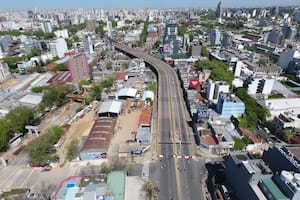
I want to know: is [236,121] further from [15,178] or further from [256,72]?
[15,178]

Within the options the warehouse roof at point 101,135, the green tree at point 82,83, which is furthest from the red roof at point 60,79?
the warehouse roof at point 101,135

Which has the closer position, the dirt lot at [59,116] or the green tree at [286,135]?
the green tree at [286,135]

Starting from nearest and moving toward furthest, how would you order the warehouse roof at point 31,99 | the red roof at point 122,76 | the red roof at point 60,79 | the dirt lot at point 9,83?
the warehouse roof at point 31,99 < the red roof at point 60,79 < the dirt lot at point 9,83 < the red roof at point 122,76

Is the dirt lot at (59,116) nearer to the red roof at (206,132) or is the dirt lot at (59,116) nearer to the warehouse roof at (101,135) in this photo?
the warehouse roof at (101,135)

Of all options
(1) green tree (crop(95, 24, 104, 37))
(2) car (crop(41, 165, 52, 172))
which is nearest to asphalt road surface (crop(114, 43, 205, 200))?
(2) car (crop(41, 165, 52, 172))

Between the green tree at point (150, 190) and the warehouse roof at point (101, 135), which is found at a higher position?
the warehouse roof at point (101, 135)

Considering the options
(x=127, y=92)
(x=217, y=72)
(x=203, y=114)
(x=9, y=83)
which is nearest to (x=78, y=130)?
(x=127, y=92)

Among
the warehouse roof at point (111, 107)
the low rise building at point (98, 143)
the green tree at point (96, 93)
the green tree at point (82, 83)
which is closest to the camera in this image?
the low rise building at point (98, 143)

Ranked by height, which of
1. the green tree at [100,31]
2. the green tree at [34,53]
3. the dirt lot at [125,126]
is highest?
the green tree at [100,31]
